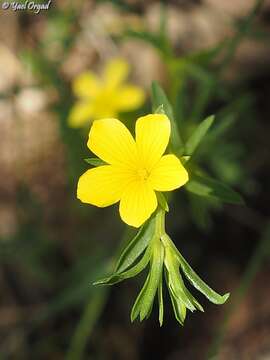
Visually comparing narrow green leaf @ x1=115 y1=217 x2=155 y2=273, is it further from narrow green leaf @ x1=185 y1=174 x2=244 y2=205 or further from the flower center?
narrow green leaf @ x1=185 y1=174 x2=244 y2=205

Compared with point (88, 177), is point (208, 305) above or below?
below

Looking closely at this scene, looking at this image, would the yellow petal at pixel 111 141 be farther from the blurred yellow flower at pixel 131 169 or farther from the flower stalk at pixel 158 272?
the flower stalk at pixel 158 272

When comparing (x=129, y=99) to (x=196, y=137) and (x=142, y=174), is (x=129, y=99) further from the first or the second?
(x=142, y=174)

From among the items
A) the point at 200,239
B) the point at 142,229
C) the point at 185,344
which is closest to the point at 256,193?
the point at 200,239

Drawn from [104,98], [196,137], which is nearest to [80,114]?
[104,98]

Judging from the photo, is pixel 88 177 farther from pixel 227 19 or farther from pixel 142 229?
pixel 227 19

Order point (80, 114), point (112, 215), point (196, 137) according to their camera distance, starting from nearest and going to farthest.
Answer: point (196, 137), point (80, 114), point (112, 215)

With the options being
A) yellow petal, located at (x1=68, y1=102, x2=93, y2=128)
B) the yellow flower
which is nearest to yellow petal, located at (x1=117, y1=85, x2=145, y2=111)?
the yellow flower
